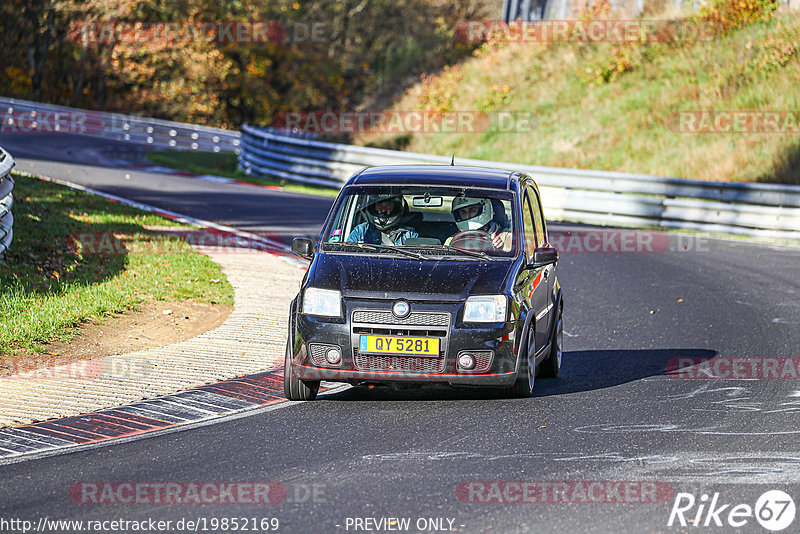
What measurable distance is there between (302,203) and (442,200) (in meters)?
15.0

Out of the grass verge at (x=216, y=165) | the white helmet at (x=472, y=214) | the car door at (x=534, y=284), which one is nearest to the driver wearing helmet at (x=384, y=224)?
the white helmet at (x=472, y=214)

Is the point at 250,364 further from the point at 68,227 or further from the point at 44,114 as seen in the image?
the point at 44,114

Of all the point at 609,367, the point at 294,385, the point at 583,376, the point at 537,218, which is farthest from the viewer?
the point at 609,367

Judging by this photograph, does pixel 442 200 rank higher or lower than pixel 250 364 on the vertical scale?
higher

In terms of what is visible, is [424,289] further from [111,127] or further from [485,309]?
[111,127]

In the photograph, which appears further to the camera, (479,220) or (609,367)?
(609,367)

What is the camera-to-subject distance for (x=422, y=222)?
9359mm

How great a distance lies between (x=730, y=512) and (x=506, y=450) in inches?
65.0

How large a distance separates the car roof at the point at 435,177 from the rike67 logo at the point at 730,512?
3.90 meters

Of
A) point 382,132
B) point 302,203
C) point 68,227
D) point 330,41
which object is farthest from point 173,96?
point 68,227

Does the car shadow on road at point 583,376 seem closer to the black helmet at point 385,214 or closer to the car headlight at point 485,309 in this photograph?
the car headlight at point 485,309

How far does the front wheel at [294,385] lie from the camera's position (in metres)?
8.59

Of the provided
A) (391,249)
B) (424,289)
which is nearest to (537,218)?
(391,249)

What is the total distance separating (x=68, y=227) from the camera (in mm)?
16547
